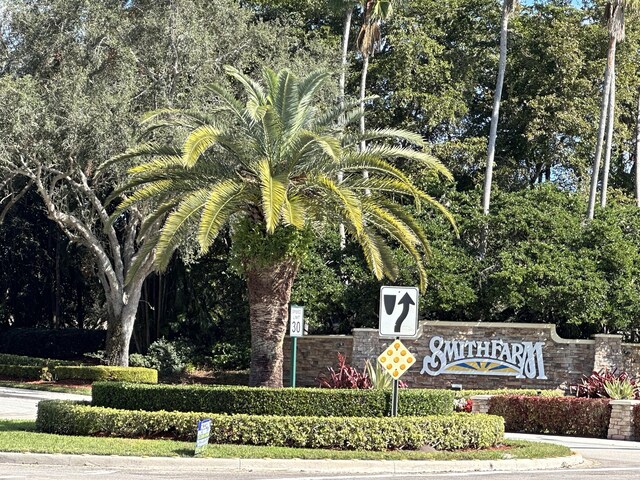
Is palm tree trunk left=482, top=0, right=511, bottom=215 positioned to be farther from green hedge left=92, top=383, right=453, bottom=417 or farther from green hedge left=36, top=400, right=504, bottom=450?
green hedge left=36, top=400, right=504, bottom=450

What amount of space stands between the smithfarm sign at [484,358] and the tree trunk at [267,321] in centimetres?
1259

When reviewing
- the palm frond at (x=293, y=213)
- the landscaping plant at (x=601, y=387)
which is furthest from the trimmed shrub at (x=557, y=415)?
the palm frond at (x=293, y=213)

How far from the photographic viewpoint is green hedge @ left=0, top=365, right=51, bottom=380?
34.8 meters

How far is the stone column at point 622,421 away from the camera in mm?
23078

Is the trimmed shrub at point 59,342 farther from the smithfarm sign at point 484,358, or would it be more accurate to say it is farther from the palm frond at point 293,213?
the palm frond at point 293,213

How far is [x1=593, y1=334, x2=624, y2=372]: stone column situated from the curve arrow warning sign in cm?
1542

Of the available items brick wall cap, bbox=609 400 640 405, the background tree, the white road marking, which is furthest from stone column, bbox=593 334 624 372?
the white road marking

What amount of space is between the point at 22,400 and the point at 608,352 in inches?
648

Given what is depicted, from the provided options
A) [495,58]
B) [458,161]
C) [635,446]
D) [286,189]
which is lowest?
[635,446]

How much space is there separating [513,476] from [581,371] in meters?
16.4

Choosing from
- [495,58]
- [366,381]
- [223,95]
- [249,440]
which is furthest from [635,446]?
[495,58]

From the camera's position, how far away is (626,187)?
1810 inches

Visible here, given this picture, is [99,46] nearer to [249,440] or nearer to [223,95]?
[223,95]

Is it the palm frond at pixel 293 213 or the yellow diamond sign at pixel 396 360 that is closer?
the yellow diamond sign at pixel 396 360
